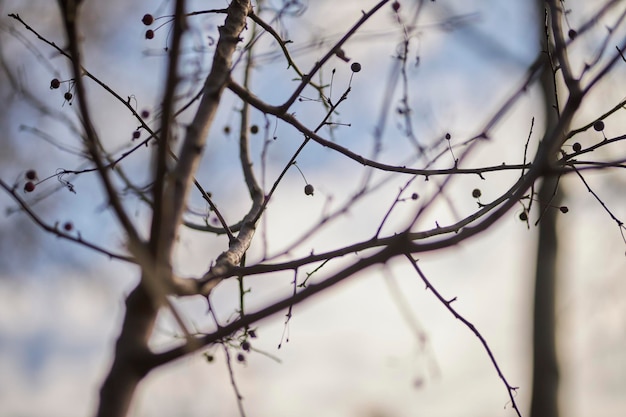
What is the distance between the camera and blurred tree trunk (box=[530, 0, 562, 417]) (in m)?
5.05

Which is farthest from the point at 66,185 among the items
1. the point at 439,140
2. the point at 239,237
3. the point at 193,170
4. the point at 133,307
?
the point at 439,140

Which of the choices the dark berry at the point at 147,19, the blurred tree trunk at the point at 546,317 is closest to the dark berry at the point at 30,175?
the dark berry at the point at 147,19

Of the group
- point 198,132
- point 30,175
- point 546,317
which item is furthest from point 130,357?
point 546,317

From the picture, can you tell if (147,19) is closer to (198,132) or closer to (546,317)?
(198,132)

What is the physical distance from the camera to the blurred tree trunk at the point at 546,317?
505 cm

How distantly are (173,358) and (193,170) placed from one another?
36 centimetres

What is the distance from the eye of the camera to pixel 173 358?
103 centimetres

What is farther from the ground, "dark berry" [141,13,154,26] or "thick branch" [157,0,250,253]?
"dark berry" [141,13,154,26]

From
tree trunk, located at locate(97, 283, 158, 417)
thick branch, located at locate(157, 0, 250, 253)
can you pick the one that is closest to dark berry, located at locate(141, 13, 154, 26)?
thick branch, located at locate(157, 0, 250, 253)

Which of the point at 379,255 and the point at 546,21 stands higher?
the point at 546,21

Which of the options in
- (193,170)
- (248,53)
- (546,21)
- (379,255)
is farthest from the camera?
(248,53)

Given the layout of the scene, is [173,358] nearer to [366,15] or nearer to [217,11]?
[366,15]

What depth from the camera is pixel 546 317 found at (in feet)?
18.1

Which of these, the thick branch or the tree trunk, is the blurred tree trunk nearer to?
the thick branch
